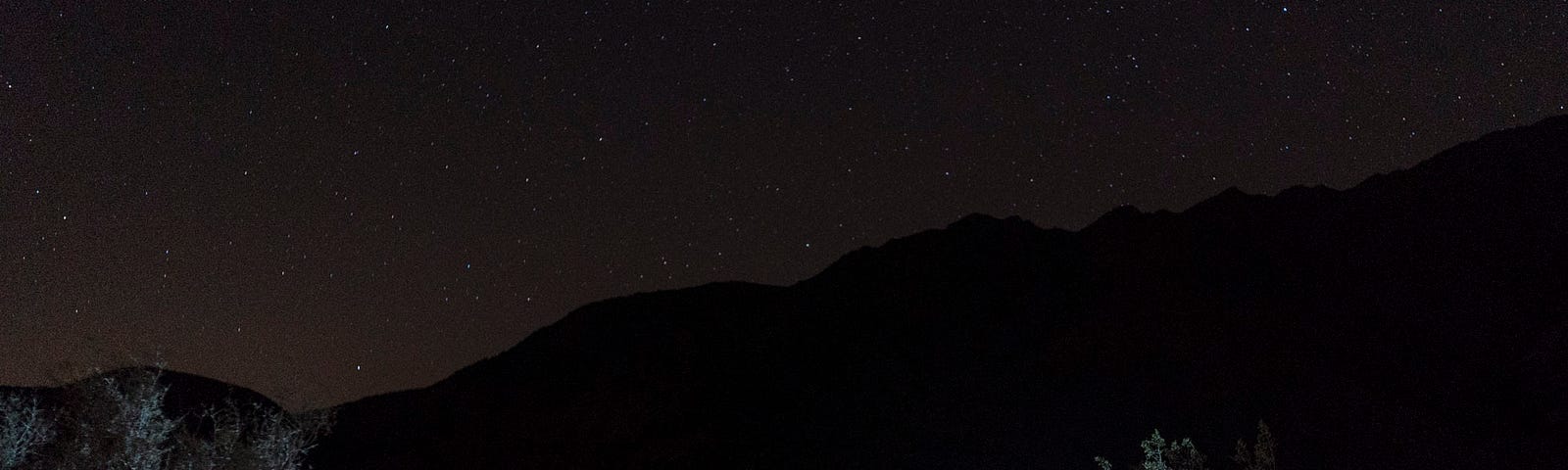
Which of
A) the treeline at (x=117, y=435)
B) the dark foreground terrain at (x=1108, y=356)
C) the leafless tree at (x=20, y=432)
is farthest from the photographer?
the dark foreground terrain at (x=1108, y=356)

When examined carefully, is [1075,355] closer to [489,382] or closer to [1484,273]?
[1484,273]

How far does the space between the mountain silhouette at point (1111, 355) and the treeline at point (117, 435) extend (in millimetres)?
44509

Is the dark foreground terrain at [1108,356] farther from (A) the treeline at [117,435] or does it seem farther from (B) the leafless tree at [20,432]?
(B) the leafless tree at [20,432]

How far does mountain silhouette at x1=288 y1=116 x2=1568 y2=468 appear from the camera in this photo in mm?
53719

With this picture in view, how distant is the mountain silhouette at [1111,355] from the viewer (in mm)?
53719

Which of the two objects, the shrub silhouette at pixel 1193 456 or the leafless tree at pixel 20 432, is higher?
the leafless tree at pixel 20 432

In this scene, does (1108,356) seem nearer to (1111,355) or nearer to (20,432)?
(1111,355)

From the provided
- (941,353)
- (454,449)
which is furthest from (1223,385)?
(454,449)

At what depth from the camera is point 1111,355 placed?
210 feet

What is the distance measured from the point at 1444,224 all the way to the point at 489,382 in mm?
67853

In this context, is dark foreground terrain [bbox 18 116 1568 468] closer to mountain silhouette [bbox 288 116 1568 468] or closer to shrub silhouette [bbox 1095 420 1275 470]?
mountain silhouette [bbox 288 116 1568 468]

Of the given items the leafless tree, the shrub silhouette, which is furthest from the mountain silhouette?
the leafless tree

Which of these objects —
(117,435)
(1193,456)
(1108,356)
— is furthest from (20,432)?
(1108,356)

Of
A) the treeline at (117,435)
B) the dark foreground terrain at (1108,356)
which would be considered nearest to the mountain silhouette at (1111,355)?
the dark foreground terrain at (1108,356)
